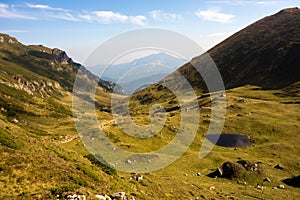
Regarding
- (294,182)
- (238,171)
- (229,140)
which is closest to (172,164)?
(238,171)

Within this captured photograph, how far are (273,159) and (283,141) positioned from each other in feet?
74.6

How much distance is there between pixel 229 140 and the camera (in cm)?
11081

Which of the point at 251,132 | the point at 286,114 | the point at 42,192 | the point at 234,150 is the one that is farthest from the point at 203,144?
the point at 42,192

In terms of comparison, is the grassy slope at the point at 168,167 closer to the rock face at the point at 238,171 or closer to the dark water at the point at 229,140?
the rock face at the point at 238,171

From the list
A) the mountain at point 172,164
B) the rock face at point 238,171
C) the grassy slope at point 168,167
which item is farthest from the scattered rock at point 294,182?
the rock face at point 238,171

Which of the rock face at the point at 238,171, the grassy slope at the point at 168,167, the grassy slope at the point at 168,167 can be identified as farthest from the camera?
the rock face at the point at 238,171

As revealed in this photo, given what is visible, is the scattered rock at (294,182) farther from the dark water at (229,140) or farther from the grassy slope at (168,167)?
the dark water at (229,140)

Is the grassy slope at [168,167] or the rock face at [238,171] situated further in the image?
the rock face at [238,171]

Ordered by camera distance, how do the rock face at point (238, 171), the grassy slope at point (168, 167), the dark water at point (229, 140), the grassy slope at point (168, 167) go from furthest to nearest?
the dark water at point (229, 140)
the rock face at point (238, 171)
the grassy slope at point (168, 167)
the grassy slope at point (168, 167)

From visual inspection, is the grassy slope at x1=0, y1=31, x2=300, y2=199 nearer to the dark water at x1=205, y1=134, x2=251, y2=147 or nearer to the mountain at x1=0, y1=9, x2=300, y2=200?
the mountain at x1=0, y1=9, x2=300, y2=200

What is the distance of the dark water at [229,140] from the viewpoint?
106250 millimetres

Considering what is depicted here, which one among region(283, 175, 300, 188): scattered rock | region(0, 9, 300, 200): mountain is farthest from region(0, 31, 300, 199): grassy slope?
region(283, 175, 300, 188): scattered rock

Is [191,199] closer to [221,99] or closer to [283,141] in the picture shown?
[283,141]

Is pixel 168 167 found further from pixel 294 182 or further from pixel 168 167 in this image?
pixel 294 182
